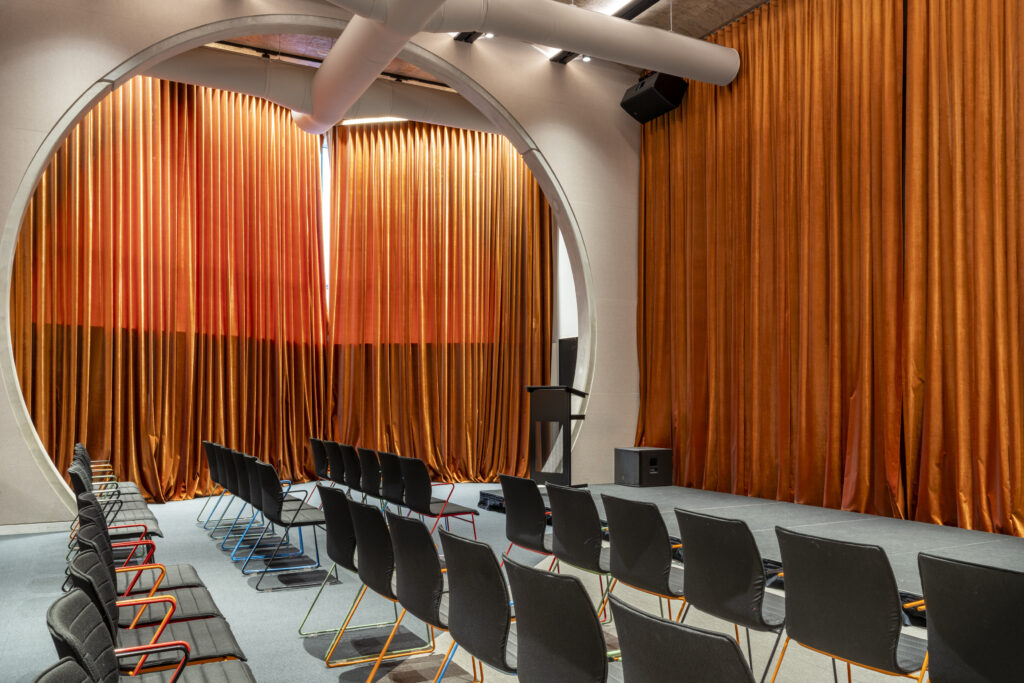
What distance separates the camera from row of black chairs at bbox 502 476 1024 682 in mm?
2283

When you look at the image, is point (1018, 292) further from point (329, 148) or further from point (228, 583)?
point (329, 148)

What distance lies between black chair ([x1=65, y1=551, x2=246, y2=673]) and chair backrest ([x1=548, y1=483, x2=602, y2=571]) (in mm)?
1800

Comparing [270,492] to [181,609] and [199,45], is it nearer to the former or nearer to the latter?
[181,609]

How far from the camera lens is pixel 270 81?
8.95m

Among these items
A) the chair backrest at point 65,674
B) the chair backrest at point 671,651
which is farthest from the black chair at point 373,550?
the chair backrest at point 65,674

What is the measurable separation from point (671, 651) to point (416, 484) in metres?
4.20

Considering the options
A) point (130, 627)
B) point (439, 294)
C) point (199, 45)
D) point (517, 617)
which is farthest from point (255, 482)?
point (439, 294)

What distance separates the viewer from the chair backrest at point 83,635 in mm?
1643

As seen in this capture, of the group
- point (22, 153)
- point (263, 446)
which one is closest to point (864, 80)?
point (22, 153)

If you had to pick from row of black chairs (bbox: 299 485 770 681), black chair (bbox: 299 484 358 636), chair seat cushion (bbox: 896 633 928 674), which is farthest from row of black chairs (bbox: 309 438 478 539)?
chair seat cushion (bbox: 896 633 928 674)

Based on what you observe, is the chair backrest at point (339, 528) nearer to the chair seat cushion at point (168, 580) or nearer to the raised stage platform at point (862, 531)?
the chair seat cushion at point (168, 580)

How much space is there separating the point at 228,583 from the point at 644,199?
6220 mm

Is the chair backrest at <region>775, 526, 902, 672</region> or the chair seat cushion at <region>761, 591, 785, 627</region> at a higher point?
the chair backrest at <region>775, 526, 902, 672</region>

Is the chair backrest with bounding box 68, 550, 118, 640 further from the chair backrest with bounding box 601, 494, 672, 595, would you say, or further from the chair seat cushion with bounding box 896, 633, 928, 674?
the chair seat cushion with bounding box 896, 633, 928, 674
